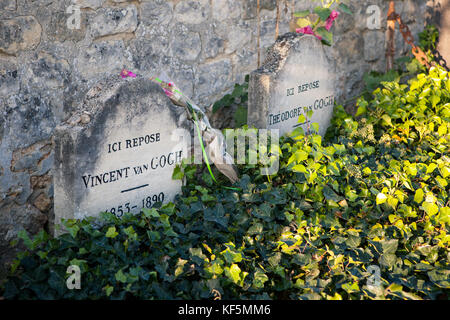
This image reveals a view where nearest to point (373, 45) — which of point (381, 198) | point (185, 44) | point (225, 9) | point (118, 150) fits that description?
point (225, 9)

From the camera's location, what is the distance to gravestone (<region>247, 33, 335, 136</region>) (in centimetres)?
301

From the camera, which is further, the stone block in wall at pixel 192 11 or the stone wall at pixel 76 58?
the stone block in wall at pixel 192 11

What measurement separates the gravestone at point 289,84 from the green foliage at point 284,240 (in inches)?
10.1

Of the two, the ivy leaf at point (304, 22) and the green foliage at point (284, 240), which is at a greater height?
the ivy leaf at point (304, 22)

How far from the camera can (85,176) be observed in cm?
221

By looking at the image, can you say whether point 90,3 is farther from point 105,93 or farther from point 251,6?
point 251,6

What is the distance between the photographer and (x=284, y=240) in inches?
85.7

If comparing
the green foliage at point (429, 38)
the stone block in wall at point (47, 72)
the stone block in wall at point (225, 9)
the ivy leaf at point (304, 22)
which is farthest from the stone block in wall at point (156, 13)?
the green foliage at point (429, 38)

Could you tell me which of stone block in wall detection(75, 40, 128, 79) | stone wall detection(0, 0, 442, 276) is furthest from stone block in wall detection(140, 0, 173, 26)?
stone block in wall detection(75, 40, 128, 79)

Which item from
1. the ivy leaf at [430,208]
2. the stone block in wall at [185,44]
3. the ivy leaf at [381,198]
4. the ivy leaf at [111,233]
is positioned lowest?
the ivy leaf at [111,233]

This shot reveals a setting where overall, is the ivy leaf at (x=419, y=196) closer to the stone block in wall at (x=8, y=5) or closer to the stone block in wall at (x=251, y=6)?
the stone block in wall at (x=251, y=6)

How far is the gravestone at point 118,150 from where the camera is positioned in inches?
85.5

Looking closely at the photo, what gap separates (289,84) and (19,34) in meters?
1.52
